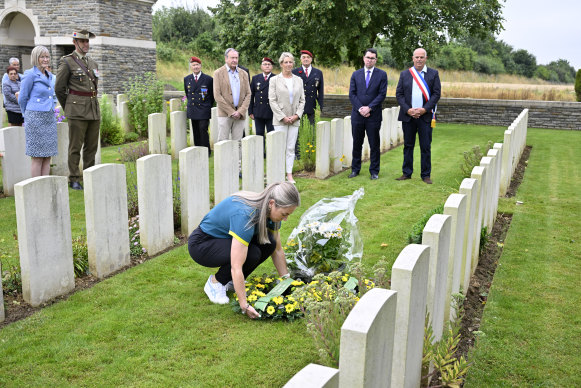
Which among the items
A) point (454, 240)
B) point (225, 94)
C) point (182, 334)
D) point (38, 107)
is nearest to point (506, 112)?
point (225, 94)

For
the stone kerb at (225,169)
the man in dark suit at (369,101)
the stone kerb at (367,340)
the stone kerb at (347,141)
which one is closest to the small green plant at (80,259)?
the stone kerb at (225,169)

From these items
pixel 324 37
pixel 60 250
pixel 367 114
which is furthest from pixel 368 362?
pixel 324 37

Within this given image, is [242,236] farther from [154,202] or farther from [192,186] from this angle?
[192,186]

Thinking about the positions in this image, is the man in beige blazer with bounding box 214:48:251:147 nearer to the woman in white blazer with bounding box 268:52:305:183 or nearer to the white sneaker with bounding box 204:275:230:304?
the woman in white blazer with bounding box 268:52:305:183

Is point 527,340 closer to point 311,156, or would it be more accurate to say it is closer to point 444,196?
point 444,196

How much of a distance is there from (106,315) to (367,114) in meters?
5.79

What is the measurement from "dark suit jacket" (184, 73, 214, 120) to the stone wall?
36.6 feet

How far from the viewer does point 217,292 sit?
14.9 feet

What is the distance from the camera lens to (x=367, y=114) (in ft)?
29.2

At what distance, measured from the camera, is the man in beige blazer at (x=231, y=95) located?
8.83 metres

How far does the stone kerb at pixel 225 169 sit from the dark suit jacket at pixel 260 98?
133 inches

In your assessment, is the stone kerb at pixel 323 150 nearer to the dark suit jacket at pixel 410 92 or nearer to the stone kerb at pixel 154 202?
the dark suit jacket at pixel 410 92

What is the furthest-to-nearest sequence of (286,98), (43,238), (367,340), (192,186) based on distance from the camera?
1. (286,98)
2. (192,186)
3. (43,238)
4. (367,340)

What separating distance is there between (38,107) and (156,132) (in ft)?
11.2
